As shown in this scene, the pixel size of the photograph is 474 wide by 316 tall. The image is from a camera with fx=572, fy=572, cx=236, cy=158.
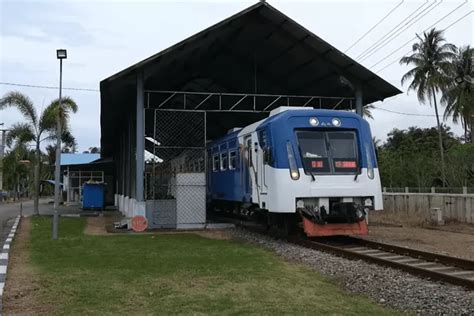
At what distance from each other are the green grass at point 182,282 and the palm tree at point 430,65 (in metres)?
35.6

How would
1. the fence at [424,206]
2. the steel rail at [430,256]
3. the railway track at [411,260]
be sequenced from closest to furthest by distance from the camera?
1. the railway track at [411,260]
2. the steel rail at [430,256]
3. the fence at [424,206]

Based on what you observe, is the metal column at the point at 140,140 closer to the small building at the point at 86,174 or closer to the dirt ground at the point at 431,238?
the dirt ground at the point at 431,238

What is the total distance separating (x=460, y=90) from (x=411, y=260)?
37669 millimetres

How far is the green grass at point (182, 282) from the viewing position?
6.79m

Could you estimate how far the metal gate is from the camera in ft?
61.2

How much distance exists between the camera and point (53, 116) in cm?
2642

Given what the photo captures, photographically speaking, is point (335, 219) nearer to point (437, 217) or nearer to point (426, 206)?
point (437, 217)

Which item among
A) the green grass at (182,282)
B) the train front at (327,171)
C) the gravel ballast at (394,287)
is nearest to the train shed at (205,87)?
the train front at (327,171)

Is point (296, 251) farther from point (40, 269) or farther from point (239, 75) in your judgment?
point (239, 75)

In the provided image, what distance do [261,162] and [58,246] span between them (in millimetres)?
5410

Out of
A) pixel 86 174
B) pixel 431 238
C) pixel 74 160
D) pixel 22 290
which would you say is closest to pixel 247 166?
pixel 431 238

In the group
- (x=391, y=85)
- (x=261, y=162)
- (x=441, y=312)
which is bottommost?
(x=441, y=312)

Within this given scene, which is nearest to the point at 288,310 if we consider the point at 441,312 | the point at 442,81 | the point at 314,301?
the point at 314,301

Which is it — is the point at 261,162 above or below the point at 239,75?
Result: below
